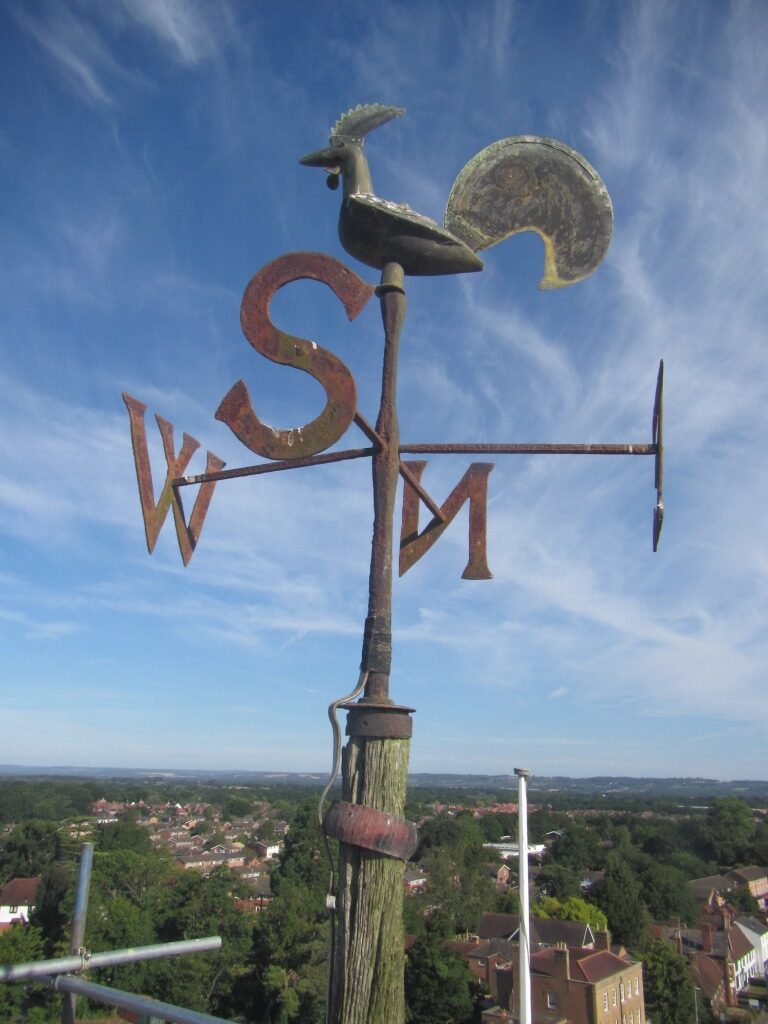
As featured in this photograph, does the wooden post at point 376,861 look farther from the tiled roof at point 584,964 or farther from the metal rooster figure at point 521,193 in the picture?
the tiled roof at point 584,964

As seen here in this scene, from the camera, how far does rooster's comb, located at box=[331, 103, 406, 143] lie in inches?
145

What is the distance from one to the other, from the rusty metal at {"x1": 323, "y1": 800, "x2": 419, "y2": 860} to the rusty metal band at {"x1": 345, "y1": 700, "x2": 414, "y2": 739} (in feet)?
0.83

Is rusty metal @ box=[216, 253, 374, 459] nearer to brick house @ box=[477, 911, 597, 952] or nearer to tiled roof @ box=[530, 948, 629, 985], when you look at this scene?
tiled roof @ box=[530, 948, 629, 985]

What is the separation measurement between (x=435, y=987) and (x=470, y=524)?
23339 millimetres

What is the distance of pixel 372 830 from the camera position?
2539mm

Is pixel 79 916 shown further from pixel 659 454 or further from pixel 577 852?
pixel 577 852

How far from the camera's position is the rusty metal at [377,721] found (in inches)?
106

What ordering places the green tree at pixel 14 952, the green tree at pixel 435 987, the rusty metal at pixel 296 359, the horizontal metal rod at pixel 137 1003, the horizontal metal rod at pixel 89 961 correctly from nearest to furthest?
the horizontal metal rod at pixel 137 1003, the horizontal metal rod at pixel 89 961, the rusty metal at pixel 296 359, the green tree at pixel 14 952, the green tree at pixel 435 987

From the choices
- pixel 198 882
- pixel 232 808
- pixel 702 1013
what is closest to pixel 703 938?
pixel 702 1013

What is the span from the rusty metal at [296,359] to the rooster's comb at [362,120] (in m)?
0.86

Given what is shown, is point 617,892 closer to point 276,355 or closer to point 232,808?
point 276,355

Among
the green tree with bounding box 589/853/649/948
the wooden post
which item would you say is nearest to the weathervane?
the wooden post

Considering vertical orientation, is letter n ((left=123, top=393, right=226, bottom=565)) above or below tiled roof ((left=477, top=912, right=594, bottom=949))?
above

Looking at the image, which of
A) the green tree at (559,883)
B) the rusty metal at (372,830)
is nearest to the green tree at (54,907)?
the green tree at (559,883)
